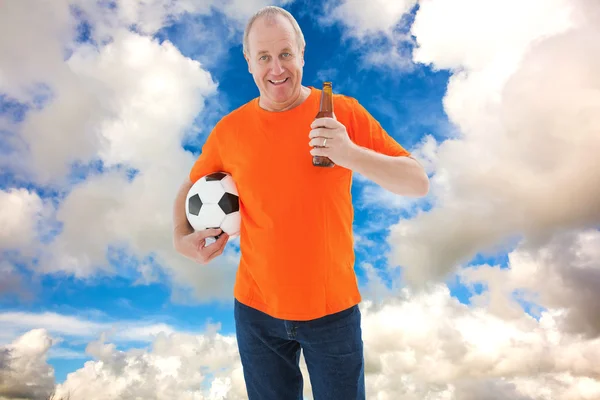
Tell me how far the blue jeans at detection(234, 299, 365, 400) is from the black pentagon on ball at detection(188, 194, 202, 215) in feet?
2.77

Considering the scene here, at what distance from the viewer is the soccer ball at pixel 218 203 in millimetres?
3744

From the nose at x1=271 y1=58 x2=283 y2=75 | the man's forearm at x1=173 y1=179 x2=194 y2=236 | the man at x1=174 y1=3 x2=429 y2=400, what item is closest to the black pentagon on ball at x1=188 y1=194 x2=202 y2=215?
the man's forearm at x1=173 y1=179 x2=194 y2=236

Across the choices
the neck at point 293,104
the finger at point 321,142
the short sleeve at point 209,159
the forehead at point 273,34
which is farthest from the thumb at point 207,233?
the forehead at point 273,34

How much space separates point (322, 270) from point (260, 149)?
0.95 m

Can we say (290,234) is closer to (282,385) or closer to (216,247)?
(216,247)

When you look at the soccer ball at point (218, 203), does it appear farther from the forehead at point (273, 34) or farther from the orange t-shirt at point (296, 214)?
the forehead at point (273, 34)

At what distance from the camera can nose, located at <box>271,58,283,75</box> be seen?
338 centimetres

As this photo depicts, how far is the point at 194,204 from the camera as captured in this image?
399 centimetres

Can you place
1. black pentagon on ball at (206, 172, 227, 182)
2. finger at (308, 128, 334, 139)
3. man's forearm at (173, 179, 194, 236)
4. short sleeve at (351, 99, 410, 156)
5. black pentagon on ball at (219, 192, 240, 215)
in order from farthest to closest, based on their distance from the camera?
man's forearm at (173, 179, 194, 236) < black pentagon on ball at (206, 172, 227, 182) < black pentagon on ball at (219, 192, 240, 215) < short sleeve at (351, 99, 410, 156) < finger at (308, 128, 334, 139)

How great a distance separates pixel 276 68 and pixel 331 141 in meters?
0.75

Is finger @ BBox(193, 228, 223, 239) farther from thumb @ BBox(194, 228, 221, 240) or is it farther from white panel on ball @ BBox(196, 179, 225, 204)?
white panel on ball @ BBox(196, 179, 225, 204)

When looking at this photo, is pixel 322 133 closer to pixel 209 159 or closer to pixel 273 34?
pixel 273 34

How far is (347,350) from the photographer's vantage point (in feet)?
10.9

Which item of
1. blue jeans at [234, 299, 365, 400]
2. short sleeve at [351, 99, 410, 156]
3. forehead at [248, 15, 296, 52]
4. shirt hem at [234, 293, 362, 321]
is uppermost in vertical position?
forehead at [248, 15, 296, 52]
